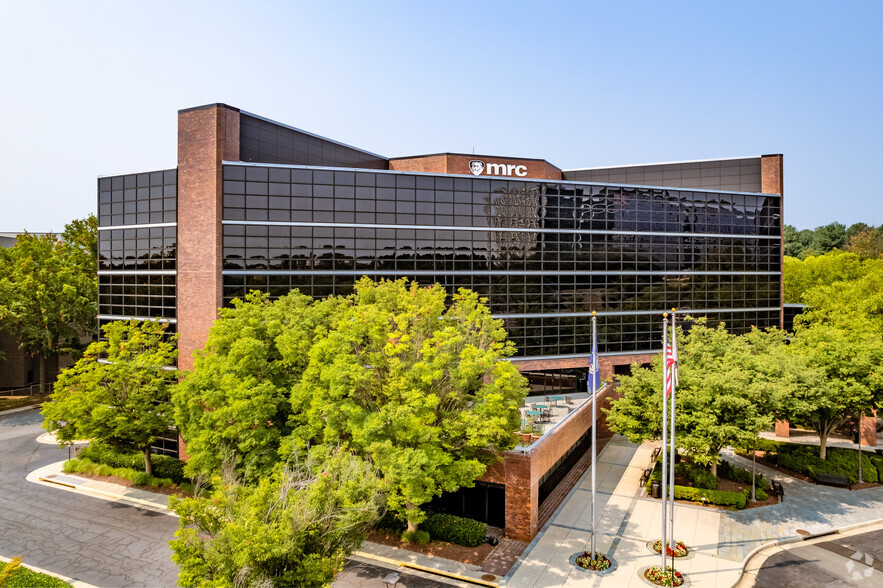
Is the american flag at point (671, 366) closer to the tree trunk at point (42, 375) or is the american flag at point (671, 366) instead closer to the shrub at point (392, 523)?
the shrub at point (392, 523)

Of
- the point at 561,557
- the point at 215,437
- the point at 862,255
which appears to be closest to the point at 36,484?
the point at 215,437

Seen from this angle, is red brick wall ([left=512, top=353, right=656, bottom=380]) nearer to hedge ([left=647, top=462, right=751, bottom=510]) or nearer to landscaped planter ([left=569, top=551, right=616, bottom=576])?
hedge ([left=647, top=462, right=751, bottom=510])

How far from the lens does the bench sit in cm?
3406

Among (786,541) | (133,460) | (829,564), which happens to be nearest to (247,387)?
(133,460)

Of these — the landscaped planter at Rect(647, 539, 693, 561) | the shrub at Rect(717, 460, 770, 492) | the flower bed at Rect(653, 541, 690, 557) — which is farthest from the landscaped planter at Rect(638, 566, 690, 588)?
the shrub at Rect(717, 460, 770, 492)

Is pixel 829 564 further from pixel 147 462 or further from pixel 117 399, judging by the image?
pixel 117 399

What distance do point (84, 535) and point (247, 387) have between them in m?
11.6

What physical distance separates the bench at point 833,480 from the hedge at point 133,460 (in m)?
39.6

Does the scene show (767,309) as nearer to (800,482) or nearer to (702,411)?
(800,482)

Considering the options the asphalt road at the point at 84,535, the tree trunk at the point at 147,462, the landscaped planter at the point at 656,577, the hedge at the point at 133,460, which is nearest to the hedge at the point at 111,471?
the tree trunk at the point at 147,462

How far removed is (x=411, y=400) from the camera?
929 inches

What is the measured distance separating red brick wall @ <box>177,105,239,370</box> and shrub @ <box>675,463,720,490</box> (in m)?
31.4

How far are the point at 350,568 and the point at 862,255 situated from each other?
94933 mm

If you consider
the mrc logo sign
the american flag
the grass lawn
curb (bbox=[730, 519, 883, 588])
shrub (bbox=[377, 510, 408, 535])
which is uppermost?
the mrc logo sign
